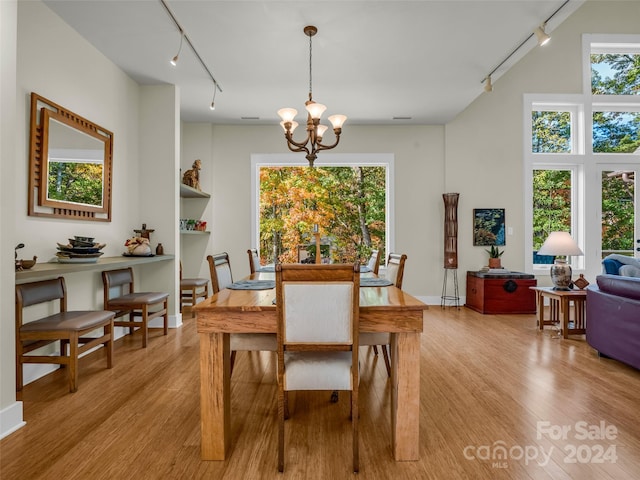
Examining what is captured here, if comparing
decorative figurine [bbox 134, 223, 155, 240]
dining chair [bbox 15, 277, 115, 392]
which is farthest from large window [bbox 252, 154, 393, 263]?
dining chair [bbox 15, 277, 115, 392]

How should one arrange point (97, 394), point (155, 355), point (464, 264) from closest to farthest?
point (97, 394)
point (155, 355)
point (464, 264)

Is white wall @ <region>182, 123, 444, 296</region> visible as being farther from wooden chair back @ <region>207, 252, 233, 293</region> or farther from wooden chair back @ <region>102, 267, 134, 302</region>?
wooden chair back @ <region>207, 252, 233, 293</region>

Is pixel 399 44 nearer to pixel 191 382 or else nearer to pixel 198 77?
pixel 198 77

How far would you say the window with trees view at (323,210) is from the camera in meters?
6.63

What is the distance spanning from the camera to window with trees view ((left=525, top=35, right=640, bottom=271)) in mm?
5703

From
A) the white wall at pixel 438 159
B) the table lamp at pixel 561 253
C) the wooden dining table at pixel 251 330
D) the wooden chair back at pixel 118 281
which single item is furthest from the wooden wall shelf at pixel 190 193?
the table lamp at pixel 561 253

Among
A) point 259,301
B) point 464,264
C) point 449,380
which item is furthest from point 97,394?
point 464,264

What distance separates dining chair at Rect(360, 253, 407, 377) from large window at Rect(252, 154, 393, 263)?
3453 millimetres

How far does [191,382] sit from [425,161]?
4.72 meters

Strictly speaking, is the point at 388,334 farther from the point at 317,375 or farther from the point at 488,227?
the point at 488,227

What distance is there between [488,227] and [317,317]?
4971 mm

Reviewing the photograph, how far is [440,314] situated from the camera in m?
5.00

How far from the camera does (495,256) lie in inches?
215

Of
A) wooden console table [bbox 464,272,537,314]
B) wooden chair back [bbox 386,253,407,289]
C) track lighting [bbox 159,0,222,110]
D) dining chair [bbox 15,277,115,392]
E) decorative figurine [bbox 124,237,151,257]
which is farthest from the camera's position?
wooden console table [bbox 464,272,537,314]
